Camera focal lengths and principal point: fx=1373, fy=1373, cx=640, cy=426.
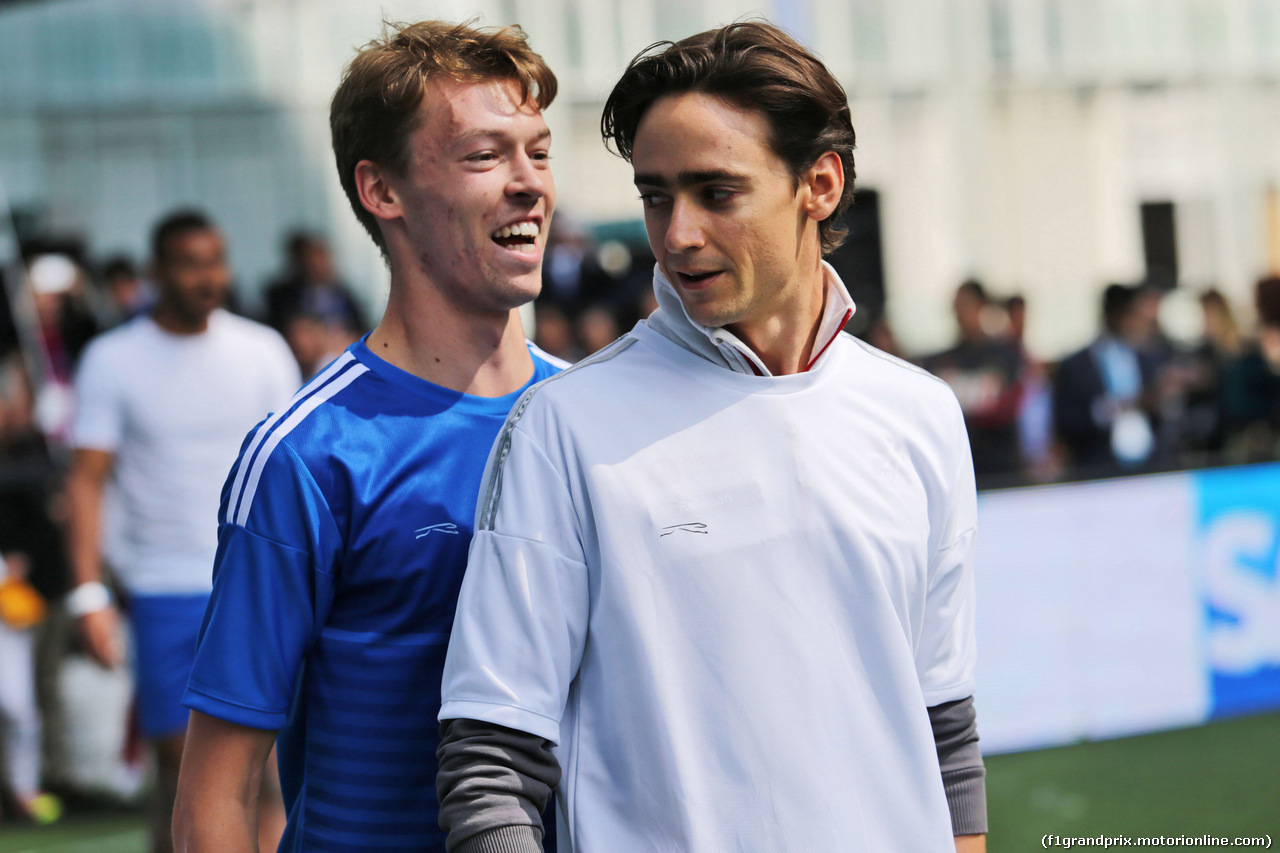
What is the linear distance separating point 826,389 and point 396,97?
2.46 ft

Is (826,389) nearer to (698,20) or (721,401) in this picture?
(721,401)

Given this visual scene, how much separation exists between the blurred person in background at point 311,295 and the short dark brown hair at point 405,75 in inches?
244

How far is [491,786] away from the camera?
5.11ft

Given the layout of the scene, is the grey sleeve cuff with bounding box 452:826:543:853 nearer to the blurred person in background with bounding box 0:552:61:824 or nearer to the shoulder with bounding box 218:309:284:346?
the shoulder with bounding box 218:309:284:346

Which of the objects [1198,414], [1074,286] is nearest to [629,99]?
[1198,414]

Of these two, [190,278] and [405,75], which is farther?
[190,278]

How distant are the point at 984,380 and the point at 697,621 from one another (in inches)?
265

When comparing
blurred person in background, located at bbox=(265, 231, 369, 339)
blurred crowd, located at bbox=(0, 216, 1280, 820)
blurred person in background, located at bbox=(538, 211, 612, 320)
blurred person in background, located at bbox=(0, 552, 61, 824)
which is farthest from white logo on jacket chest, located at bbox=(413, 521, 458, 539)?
blurred person in background, located at bbox=(538, 211, 612, 320)

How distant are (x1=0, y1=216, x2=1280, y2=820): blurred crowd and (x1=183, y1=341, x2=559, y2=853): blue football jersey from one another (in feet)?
15.4

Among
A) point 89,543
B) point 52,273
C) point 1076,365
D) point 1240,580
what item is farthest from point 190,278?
point 52,273

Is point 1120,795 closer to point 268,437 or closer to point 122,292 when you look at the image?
point 268,437

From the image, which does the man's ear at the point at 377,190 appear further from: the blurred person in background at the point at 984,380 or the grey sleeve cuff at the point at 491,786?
the blurred person in background at the point at 984,380

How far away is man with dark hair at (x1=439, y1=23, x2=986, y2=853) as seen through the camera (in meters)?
1.61

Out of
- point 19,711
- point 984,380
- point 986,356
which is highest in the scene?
point 986,356
